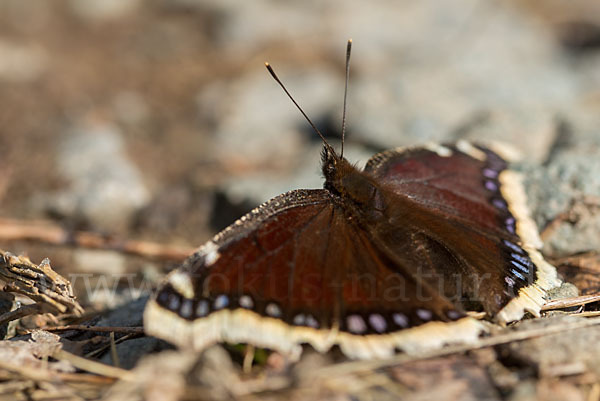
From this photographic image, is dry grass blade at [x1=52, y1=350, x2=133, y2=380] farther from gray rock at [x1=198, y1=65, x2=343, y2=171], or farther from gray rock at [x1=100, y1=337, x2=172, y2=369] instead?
gray rock at [x1=198, y1=65, x2=343, y2=171]

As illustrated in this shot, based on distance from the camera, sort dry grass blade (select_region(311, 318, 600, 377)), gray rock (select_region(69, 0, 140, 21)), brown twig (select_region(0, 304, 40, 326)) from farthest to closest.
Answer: gray rock (select_region(69, 0, 140, 21)), brown twig (select_region(0, 304, 40, 326)), dry grass blade (select_region(311, 318, 600, 377))

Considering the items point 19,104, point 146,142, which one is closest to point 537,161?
point 146,142

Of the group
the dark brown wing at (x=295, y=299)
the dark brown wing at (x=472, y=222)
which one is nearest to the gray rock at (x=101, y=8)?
the dark brown wing at (x=472, y=222)

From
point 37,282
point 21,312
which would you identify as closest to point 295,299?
point 37,282

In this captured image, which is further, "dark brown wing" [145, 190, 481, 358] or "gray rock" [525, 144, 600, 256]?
"gray rock" [525, 144, 600, 256]

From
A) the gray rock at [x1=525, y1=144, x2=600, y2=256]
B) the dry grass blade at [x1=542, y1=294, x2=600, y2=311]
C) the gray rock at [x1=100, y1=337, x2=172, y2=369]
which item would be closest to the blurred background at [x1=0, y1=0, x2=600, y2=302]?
the gray rock at [x1=525, y1=144, x2=600, y2=256]

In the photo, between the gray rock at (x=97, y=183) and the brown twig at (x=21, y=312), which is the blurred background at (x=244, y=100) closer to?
the gray rock at (x=97, y=183)

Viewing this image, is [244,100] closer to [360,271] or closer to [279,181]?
[279,181]

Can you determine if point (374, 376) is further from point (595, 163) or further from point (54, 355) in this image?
point (595, 163)
